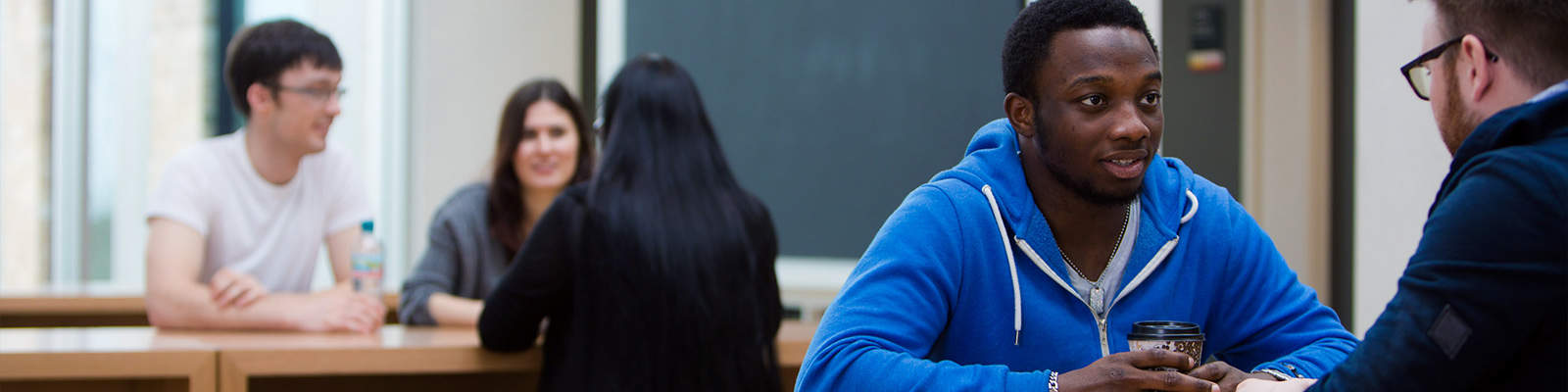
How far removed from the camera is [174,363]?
2.21 m

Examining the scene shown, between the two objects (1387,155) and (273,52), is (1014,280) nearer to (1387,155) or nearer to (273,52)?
(1387,155)

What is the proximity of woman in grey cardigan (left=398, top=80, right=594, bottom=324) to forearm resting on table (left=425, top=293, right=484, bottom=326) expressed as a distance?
0.31 ft

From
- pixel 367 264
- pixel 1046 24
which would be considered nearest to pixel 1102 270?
pixel 1046 24

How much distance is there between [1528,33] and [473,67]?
424 cm

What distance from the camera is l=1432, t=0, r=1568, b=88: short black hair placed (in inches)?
37.9

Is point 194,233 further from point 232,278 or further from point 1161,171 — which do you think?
point 1161,171

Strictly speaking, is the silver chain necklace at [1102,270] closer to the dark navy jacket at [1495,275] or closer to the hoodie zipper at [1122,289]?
the hoodie zipper at [1122,289]

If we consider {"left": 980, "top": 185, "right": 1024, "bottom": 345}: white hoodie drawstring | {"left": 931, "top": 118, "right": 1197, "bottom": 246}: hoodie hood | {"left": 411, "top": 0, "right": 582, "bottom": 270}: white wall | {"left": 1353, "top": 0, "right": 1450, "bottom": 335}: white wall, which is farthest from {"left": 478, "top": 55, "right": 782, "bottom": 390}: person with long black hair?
{"left": 411, "top": 0, "right": 582, "bottom": 270}: white wall

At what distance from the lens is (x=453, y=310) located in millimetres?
2818

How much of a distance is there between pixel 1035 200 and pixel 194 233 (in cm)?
216

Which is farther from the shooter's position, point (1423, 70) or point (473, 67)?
point (473, 67)

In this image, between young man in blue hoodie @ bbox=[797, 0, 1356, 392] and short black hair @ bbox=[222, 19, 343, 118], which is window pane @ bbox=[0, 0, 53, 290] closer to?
short black hair @ bbox=[222, 19, 343, 118]

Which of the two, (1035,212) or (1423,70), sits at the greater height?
(1423,70)

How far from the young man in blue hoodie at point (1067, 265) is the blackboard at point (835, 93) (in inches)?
60.5
